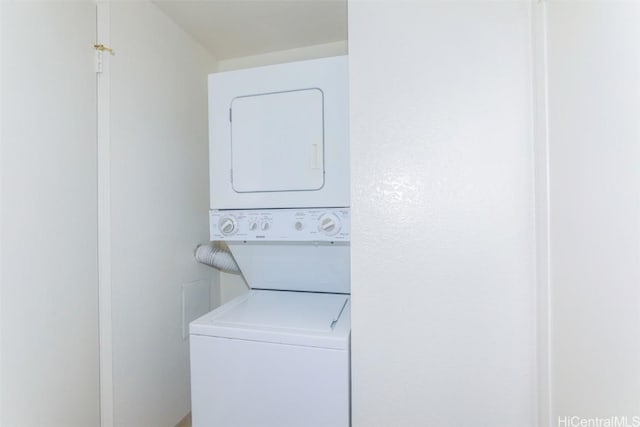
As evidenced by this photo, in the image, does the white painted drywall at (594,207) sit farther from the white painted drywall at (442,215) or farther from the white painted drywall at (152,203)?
the white painted drywall at (152,203)

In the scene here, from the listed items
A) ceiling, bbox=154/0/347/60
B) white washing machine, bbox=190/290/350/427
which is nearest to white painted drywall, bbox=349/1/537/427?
white washing machine, bbox=190/290/350/427

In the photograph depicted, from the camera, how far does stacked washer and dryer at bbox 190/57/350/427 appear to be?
56.9 inches

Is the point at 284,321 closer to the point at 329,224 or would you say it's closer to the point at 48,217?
the point at 329,224

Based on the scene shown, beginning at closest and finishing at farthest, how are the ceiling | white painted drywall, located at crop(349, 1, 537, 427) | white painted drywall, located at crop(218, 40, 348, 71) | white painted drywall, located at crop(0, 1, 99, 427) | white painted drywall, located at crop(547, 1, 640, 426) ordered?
white painted drywall, located at crop(547, 1, 640, 426)
white painted drywall, located at crop(349, 1, 537, 427)
white painted drywall, located at crop(0, 1, 99, 427)
the ceiling
white painted drywall, located at crop(218, 40, 348, 71)

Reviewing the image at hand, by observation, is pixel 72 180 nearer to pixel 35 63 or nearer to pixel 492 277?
pixel 35 63

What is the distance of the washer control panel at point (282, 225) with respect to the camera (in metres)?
1.76

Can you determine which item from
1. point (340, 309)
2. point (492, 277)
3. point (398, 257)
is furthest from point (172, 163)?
point (492, 277)

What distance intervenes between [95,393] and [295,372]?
4.17 ft

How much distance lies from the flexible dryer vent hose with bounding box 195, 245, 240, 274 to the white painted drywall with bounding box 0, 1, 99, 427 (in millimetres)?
883

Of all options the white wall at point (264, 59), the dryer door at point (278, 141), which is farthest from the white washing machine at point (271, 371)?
the white wall at point (264, 59)

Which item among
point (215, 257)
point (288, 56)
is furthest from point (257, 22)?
point (215, 257)

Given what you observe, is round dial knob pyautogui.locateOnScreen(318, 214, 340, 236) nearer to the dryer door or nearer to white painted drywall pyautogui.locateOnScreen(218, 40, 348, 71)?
the dryer door

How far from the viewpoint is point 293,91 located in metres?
1.83

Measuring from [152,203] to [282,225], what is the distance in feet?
3.32
